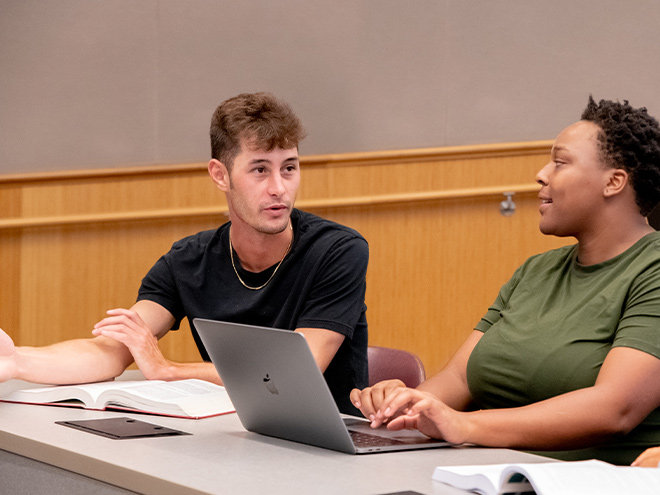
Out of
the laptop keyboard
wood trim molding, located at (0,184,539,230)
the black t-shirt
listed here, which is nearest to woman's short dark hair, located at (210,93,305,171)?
the black t-shirt

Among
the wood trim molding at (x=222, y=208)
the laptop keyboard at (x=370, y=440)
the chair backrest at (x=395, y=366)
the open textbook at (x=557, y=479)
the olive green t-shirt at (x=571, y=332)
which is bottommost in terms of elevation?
the chair backrest at (x=395, y=366)

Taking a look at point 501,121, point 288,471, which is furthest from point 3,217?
point 288,471

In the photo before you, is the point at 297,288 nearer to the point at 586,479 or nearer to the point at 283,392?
the point at 283,392

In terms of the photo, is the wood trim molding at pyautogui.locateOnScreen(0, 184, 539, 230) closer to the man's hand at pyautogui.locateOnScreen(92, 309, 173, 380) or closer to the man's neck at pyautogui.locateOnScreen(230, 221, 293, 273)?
the man's neck at pyautogui.locateOnScreen(230, 221, 293, 273)

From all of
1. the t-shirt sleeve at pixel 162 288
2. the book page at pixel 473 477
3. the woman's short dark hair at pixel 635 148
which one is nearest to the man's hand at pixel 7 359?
the t-shirt sleeve at pixel 162 288

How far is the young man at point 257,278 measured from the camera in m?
1.99

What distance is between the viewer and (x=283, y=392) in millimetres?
1346

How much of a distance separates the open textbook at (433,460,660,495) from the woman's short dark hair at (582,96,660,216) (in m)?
0.74

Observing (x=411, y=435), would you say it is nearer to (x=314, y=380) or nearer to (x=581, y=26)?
(x=314, y=380)

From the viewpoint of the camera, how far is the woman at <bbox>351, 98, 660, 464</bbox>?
56.4 inches

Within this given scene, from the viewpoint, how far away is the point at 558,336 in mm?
1649

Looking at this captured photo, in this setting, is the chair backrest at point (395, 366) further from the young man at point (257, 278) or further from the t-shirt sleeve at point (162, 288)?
the t-shirt sleeve at point (162, 288)

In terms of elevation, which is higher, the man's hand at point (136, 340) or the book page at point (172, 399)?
the man's hand at point (136, 340)

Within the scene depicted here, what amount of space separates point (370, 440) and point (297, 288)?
2.61 feet
